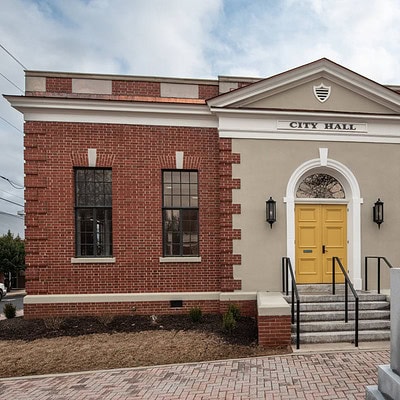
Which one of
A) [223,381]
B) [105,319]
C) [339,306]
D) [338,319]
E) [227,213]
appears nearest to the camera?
[223,381]

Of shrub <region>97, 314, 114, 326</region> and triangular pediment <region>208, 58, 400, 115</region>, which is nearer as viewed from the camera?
shrub <region>97, 314, 114, 326</region>

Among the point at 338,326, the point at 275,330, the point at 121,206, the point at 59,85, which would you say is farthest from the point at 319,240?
the point at 59,85

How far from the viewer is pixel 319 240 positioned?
8398 millimetres

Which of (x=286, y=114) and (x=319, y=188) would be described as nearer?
(x=286, y=114)

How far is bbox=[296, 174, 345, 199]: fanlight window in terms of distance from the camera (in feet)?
27.9

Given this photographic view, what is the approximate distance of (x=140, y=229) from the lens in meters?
8.35

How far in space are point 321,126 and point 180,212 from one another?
4607 millimetres

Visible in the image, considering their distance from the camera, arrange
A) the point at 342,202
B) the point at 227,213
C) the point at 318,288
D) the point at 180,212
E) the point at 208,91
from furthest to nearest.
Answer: the point at 208,91, the point at 180,212, the point at 342,202, the point at 227,213, the point at 318,288

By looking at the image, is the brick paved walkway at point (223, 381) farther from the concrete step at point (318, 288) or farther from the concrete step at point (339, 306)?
the concrete step at point (318, 288)

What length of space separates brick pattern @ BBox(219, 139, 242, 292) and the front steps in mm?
1590

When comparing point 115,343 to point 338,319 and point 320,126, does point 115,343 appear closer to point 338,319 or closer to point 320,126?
point 338,319

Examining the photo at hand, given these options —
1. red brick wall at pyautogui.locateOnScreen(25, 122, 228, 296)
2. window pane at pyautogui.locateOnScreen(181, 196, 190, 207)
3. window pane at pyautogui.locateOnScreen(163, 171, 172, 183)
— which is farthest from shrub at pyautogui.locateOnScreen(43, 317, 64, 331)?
window pane at pyautogui.locateOnScreen(163, 171, 172, 183)

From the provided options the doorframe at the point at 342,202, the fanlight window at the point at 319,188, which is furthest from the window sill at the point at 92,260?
the fanlight window at the point at 319,188

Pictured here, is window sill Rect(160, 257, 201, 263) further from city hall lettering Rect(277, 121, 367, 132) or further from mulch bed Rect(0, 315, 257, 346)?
city hall lettering Rect(277, 121, 367, 132)
